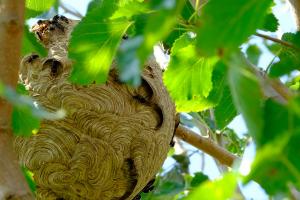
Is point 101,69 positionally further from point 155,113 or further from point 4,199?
point 155,113

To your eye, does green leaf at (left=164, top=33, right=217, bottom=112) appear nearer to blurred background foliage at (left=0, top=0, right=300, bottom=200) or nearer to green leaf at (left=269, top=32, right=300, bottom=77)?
blurred background foliage at (left=0, top=0, right=300, bottom=200)

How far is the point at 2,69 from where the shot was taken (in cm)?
133

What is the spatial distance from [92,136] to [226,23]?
1.82 metres

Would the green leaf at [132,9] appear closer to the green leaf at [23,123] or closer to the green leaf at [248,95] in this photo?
the green leaf at [23,123]

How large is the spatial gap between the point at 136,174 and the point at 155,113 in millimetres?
283

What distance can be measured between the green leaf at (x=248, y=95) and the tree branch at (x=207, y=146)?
192 centimetres

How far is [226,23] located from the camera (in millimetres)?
895

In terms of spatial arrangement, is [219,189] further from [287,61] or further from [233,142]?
[233,142]

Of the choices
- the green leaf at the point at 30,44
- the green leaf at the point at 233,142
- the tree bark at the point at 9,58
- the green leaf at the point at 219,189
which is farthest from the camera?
the green leaf at the point at 233,142

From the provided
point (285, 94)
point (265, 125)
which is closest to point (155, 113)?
point (285, 94)

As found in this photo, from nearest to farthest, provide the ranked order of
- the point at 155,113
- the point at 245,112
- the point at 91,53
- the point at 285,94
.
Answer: the point at 245,112 < the point at 285,94 < the point at 91,53 < the point at 155,113

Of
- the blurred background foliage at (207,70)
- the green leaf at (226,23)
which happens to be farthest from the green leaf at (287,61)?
the green leaf at (226,23)

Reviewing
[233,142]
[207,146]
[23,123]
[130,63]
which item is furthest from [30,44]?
[233,142]

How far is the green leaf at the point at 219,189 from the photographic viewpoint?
752 millimetres
